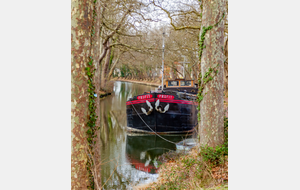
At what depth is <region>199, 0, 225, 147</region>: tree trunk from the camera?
Answer: 177 inches

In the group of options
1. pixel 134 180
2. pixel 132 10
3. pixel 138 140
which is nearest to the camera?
pixel 134 180

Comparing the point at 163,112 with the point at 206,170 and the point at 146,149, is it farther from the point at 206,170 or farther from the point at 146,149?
the point at 206,170

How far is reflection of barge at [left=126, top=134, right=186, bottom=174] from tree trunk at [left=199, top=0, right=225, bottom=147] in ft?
10.6

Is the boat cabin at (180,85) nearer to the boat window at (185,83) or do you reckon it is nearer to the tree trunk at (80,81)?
the boat window at (185,83)

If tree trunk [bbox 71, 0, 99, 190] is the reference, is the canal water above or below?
below

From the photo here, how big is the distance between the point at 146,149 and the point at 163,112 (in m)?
2.19

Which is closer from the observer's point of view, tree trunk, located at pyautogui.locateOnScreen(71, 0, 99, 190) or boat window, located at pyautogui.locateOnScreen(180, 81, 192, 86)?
tree trunk, located at pyautogui.locateOnScreen(71, 0, 99, 190)

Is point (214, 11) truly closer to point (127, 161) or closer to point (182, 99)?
point (127, 161)

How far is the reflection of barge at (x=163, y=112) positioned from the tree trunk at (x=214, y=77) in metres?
6.65

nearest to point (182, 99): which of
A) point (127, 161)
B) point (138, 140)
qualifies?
point (138, 140)

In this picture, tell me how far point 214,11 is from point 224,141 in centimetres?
251

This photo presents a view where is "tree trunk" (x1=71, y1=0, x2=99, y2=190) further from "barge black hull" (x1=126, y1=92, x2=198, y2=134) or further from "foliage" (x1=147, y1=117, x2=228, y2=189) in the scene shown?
"barge black hull" (x1=126, y1=92, x2=198, y2=134)

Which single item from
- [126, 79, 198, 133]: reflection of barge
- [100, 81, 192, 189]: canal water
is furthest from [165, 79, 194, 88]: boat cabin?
[100, 81, 192, 189]: canal water

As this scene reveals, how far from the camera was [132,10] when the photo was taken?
13.3 m
